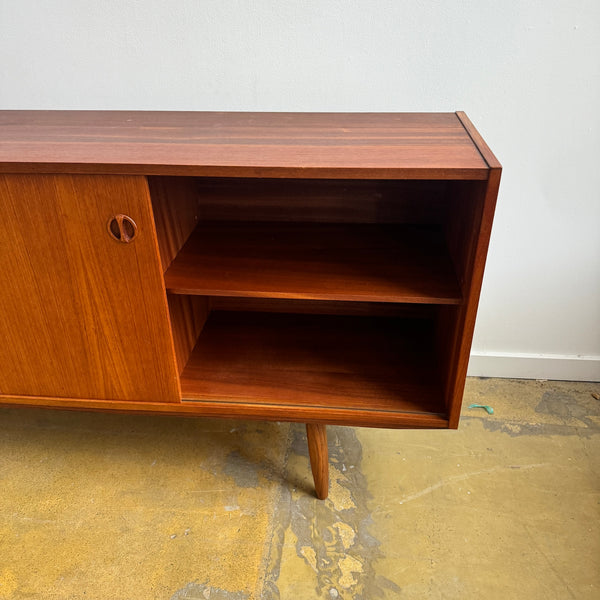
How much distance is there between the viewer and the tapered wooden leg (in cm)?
96

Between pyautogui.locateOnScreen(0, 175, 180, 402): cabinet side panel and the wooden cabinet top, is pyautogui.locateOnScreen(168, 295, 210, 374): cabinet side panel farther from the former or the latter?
the wooden cabinet top

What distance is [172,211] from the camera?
895mm

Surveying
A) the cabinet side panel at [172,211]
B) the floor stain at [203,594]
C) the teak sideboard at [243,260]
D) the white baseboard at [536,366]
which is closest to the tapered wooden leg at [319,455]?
the teak sideboard at [243,260]

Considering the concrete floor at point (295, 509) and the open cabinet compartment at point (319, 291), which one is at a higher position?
the open cabinet compartment at point (319, 291)

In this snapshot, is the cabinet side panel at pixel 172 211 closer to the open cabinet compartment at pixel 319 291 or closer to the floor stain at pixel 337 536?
the open cabinet compartment at pixel 319 291

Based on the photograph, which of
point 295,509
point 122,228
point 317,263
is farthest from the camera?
point 295,509

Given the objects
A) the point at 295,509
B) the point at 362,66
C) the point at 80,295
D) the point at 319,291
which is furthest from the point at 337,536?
the point at 362,66

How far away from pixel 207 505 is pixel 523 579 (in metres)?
0.59

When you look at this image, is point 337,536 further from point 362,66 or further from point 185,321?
point 362,66

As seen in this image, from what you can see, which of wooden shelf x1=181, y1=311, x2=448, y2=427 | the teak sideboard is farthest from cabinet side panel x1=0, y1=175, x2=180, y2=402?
wooden shelf x1=181, y1=311, x2=448, y2=427

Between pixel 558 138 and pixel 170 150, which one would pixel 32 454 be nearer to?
pixel 170 150

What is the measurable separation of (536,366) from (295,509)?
0.73 m

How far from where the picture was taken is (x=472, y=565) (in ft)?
3.06

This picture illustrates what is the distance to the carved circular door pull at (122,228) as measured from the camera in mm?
746
